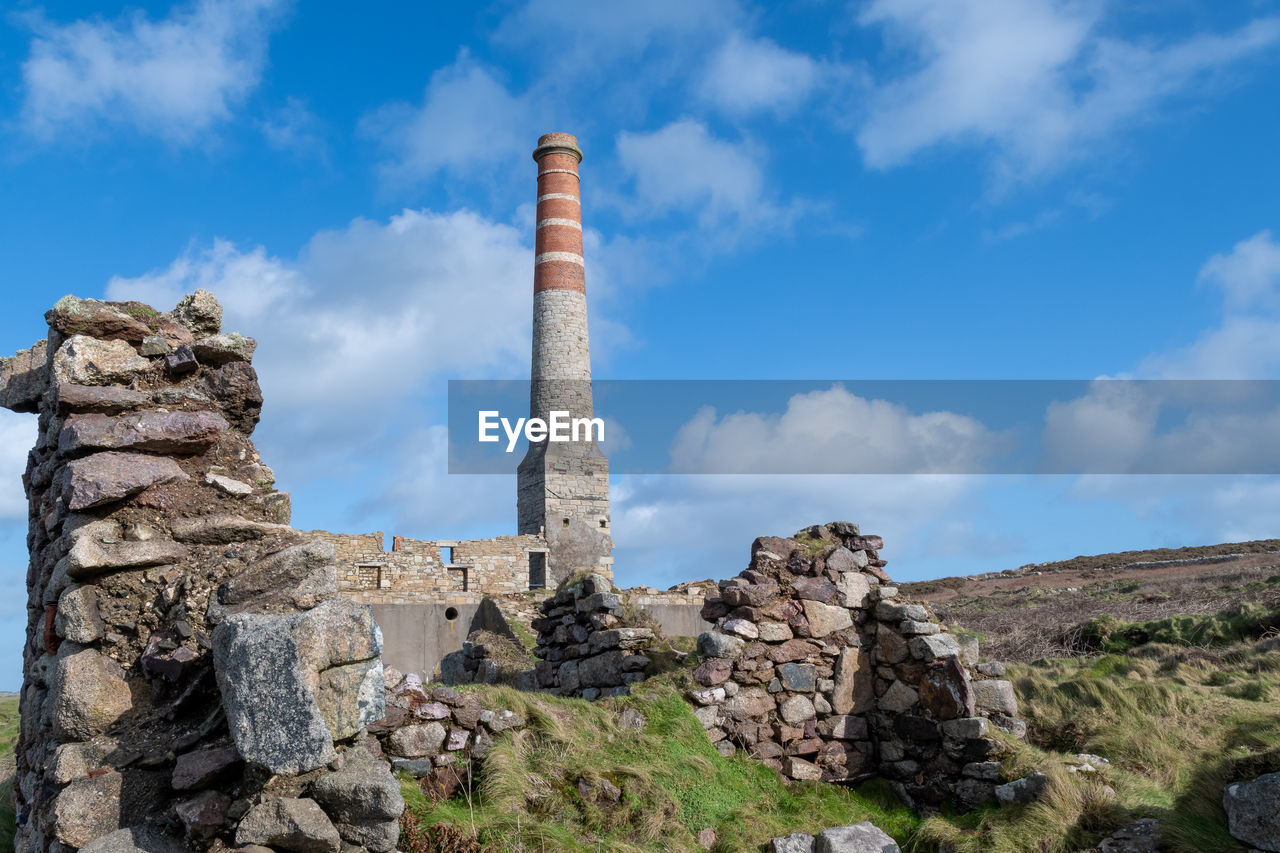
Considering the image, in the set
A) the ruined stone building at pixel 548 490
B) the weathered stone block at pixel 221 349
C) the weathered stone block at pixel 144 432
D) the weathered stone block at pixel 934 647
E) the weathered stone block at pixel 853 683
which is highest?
the ruined stone building at pixel 548 490

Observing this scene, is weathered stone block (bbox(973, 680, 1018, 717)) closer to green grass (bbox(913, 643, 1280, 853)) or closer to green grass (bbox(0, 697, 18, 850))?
green grass (bbox(913, 643, 1280, 853))

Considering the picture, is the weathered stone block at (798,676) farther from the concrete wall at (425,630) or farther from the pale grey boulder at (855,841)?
→ the concrete wall at (425,630)

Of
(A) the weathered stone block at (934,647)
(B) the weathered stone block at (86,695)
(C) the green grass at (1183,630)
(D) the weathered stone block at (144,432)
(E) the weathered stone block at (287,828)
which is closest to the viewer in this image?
(E) the weathered stone block at (287,828)

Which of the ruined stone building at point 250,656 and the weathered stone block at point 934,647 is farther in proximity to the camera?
the weathered stone block at point 934,647

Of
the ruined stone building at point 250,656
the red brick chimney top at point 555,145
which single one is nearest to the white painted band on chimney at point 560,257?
the red brick chimney top at point 555,145

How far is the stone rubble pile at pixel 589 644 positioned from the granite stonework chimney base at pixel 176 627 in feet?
15.9

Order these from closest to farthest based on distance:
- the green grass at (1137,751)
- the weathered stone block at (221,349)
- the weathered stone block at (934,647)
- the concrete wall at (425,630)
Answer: the weathered stone block at (221,349), the green grass at (1137,751), the weathered stone block at (934,647), the concrete wall at (425,630)

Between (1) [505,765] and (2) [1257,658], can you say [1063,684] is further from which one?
(1) [505,765]

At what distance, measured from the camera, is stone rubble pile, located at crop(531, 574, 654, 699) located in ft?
30.5

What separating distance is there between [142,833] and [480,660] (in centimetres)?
833

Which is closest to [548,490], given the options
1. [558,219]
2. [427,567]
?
[427,567]

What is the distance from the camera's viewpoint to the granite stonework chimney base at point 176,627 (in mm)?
3650

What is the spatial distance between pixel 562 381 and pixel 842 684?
20.1 metres

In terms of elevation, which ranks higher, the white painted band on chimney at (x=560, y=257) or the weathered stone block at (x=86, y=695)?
the white painted band on chimney at (x=560, y=257)
